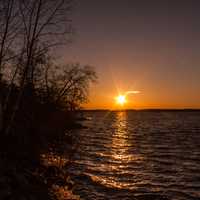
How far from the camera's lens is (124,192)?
17.7m

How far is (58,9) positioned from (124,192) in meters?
10.8

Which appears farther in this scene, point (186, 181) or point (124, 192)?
point (186, 181)

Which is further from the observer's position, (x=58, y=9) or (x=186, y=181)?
(x=186, y=181)

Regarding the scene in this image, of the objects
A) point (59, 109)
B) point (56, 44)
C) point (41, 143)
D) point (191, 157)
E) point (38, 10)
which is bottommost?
point (191, 157)

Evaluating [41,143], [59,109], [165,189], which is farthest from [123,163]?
[59,109]

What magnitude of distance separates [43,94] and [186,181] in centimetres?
2102

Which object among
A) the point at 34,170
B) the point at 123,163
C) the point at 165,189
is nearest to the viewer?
the point at 34,170

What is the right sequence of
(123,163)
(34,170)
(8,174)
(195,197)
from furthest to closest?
(123,163)
(195,197)
(34,170)
(8,174)

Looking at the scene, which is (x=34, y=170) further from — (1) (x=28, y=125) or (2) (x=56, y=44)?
(1) (x=28, y=125)

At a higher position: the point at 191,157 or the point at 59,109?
the point at 59,109

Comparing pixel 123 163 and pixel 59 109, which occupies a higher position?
pixel 59 109

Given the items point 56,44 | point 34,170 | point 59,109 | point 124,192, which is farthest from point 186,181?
point 59,109

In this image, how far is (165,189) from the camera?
61.9 feet

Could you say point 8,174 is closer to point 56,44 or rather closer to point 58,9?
point 56,44
